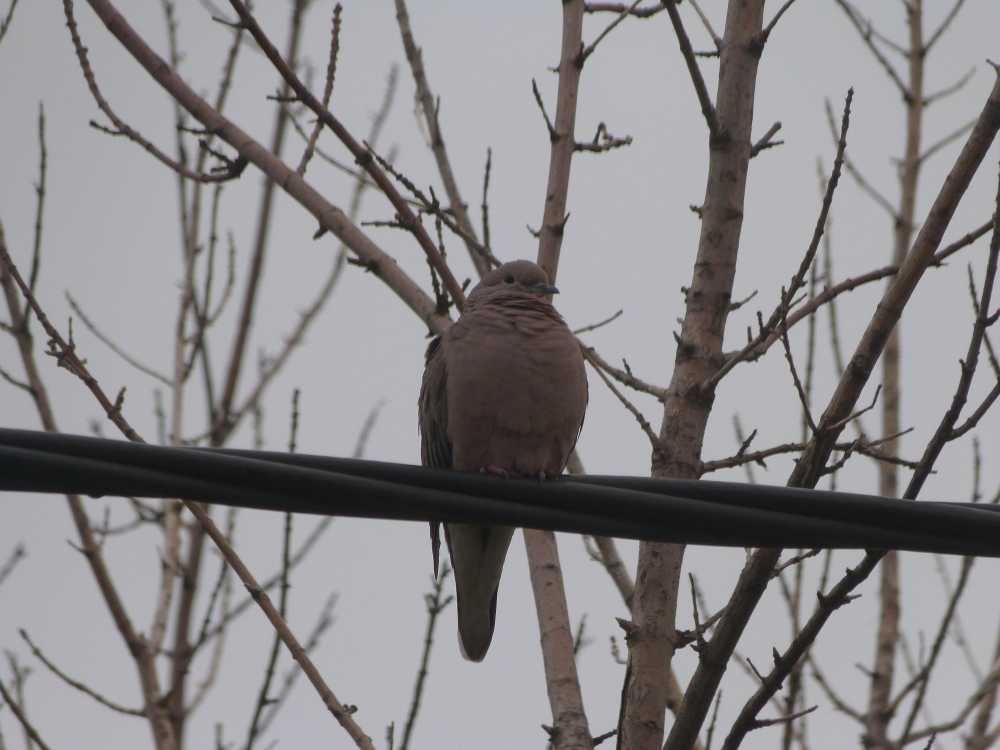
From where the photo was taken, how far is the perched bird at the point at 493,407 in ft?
12.8

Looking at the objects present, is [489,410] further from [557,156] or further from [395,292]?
[557,156]

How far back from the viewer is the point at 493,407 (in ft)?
12.8

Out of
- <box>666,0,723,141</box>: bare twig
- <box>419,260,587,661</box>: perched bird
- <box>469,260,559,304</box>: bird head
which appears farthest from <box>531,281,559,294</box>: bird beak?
<box>666,0,723,141</box>: bare twig

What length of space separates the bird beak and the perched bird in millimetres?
183

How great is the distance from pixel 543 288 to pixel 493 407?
839 mm

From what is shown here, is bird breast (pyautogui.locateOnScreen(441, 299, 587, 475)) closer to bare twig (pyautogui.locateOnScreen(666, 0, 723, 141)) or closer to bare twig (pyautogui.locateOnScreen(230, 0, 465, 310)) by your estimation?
bare twig (pyautogui.locateOnScreen(230, 0, 465, 310))

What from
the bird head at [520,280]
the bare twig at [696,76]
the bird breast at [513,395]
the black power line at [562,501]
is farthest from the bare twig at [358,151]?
the black power line at [562,501]

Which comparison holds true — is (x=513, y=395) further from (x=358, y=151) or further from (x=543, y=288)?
(x=358, y=151)

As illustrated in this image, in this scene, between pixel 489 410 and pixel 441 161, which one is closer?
pixel 489 410

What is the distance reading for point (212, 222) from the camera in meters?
6.09

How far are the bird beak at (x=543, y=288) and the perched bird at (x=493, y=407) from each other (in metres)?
0.18

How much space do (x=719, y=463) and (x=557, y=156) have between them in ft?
5.33

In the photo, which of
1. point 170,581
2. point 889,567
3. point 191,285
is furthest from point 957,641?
point 191,285

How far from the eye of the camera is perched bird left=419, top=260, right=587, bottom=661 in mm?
3912
